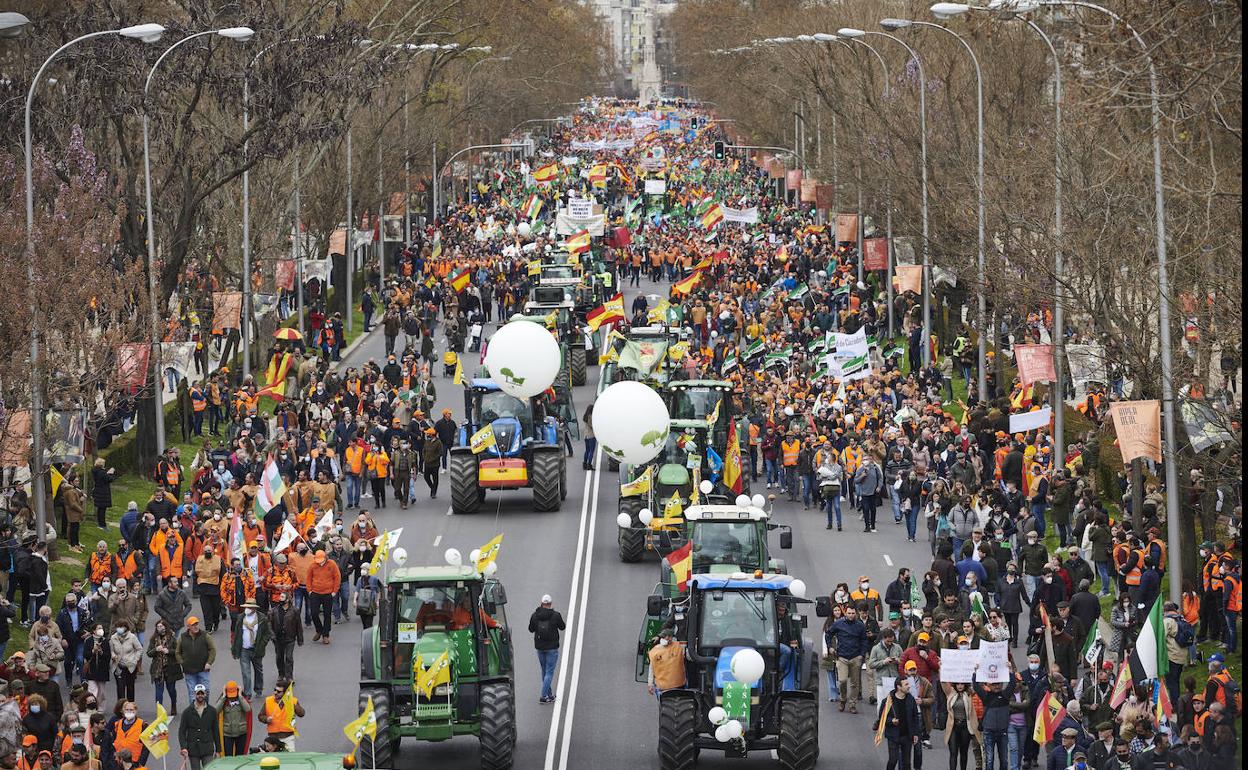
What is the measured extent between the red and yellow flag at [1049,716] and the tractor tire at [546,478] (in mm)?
16066

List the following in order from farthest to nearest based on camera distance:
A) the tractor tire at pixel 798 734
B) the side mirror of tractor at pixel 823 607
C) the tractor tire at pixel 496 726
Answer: the side mirror of tractor at pixel 823 607 < the tractor tire at pixel 496 726 < the tractor tire at pixel 798 734

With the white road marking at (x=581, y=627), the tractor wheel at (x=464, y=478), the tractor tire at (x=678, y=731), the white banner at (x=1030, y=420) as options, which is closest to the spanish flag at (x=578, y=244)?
the white road marking at (x=581, y=627)

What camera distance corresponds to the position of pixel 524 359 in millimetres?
A: 33375

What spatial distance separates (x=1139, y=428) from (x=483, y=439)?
1337 cm

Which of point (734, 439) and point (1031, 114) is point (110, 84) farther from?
point (1031, 114)

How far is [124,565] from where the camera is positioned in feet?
91.5

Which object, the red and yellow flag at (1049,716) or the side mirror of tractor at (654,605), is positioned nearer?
the red and yellow flag at (1049,716)

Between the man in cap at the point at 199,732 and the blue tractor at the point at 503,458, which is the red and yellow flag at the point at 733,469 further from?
the man in cap at the point at 199,732

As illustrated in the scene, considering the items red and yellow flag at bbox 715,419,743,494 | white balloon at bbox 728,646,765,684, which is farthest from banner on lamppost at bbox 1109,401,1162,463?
red and yellow flag at bbox 715,419,743,494

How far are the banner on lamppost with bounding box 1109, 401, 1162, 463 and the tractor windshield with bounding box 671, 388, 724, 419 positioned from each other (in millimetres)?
13440

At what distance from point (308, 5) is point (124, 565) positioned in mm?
24962

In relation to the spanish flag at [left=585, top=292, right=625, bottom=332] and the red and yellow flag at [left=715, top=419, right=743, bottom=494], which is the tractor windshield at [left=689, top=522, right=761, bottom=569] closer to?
the red and yellow flag at [left=715, top=419, right=743, bottom=494]

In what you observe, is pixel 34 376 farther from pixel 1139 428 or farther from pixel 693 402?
pixel 1139 428

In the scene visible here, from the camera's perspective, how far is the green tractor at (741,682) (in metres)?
21.2
